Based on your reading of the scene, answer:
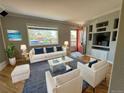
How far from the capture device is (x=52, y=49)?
4742 millimetres

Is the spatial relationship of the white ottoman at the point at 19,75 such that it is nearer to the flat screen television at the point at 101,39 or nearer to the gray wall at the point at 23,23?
the gray wall at the point at 23,23

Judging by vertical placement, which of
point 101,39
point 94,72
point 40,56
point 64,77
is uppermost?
point 101,39

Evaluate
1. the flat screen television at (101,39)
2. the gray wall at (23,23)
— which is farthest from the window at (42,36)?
the flat screen television at (101,39)

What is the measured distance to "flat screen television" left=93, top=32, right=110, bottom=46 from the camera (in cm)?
414

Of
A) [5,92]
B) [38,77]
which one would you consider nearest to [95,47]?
[38,77]

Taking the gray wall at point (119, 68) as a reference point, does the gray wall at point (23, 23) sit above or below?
above

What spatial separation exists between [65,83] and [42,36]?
4336 millimetres

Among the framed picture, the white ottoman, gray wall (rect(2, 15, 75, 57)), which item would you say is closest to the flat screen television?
gray wall (rect(2, 15, 75, 57))

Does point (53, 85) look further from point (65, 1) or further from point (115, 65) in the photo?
point (65, 1)

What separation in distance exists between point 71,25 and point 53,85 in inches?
225

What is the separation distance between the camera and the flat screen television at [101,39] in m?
4.14

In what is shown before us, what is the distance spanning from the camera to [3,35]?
3717 mm

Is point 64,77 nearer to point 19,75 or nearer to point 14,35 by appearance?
point 19,75

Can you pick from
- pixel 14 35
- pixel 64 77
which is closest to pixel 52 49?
pixel 14 35
